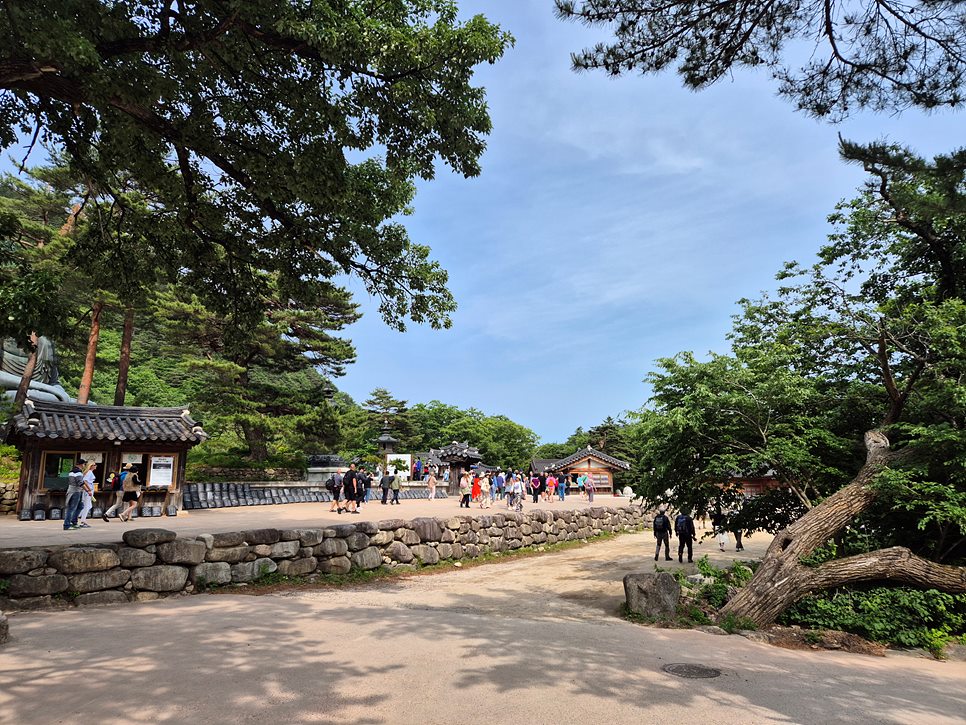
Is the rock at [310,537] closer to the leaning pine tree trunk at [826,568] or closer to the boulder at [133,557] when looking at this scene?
the boulder at [133,557]

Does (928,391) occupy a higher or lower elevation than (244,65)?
lower

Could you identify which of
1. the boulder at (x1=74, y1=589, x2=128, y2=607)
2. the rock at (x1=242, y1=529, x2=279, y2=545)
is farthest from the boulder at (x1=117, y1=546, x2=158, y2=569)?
the rock at (x1=242, y1=529, x2=279, y2=545)

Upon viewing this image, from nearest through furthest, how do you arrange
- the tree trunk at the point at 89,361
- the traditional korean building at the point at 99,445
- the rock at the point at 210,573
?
the rock at the point at 210,573
the traditional korean building at the point at 99,445
the tree trunk at the point at 89,361

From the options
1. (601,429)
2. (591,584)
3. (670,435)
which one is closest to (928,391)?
(670,435)

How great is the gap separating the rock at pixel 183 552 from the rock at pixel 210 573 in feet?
0.44

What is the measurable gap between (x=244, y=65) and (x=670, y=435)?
886 centimetres

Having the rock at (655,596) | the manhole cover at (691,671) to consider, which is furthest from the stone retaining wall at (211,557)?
the manhole cover at (691,671)

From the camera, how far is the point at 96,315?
2248 centimetres

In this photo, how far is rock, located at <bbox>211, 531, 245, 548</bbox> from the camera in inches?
370

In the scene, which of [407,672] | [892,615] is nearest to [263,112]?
[407,672]

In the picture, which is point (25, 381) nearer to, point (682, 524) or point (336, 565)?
point (336, 565)

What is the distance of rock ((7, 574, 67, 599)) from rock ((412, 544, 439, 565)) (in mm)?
7089

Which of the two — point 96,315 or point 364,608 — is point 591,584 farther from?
point 96,315

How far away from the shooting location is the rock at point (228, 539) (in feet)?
30.9
